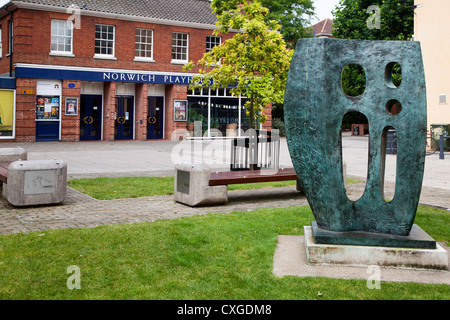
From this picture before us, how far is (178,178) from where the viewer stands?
29.2ft

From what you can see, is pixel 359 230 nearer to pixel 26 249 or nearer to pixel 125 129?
pixel 26 249

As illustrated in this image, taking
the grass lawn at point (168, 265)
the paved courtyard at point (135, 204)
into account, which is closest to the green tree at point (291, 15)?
the paved courtyard at point (135, 204)

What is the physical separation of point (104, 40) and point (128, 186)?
18.1 m

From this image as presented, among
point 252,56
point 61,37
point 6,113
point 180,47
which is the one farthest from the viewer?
point 180,47

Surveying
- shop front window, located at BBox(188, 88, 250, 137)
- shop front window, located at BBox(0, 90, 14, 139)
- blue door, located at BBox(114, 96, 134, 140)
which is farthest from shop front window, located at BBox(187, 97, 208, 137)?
shop front window, located at BBox(0, 90, 14, 139)

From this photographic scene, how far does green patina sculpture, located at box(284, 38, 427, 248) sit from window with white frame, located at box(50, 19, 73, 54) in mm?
22192

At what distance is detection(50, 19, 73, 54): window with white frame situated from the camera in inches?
986

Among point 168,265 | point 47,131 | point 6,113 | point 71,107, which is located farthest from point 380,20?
point 168,265

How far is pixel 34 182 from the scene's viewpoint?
8.15 meters

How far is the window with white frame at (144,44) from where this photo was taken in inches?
1091

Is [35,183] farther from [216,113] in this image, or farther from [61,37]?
[216,113]

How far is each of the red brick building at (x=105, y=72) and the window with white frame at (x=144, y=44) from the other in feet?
0.19
